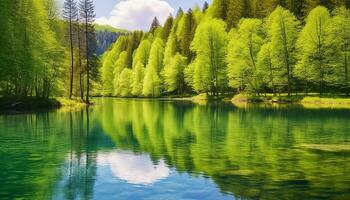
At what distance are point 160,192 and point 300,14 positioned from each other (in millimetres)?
89585

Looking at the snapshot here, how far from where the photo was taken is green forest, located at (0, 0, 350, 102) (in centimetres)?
5306

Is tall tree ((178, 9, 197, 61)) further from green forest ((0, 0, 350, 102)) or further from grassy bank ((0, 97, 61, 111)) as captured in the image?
grassy bank ((0, 97, 61, 111))

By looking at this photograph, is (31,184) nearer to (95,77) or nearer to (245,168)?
(245,168)

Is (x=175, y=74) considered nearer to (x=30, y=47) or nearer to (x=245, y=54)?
(x=245, y=54)

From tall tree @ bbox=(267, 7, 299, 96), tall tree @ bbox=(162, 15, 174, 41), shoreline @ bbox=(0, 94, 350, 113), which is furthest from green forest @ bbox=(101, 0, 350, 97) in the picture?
tall tree @ bbox=(162, 15, 174, 41)

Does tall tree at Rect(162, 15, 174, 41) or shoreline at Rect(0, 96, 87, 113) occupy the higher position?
tall tree at Rect(162, 15, 174, 41)

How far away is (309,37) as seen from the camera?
70750mm

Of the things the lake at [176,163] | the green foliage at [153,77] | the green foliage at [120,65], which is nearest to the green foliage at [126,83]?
the green foliage at [120,65]

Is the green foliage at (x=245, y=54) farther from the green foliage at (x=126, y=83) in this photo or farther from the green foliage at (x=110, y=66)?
the green foliage at (x=110, y=66)

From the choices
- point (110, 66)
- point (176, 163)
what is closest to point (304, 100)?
point (176, 163)

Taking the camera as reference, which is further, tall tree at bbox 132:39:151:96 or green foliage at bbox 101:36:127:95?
green foliage at bbox 101:36:127:95

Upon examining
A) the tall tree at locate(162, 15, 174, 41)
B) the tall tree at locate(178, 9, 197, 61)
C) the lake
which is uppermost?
the tall tree at locate(162, 15, 174, 41)

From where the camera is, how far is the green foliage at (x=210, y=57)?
8850cm

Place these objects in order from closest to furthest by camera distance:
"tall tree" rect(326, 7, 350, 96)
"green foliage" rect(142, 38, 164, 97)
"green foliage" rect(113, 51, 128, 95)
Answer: "tall tree" rect(326, 7, 350, 96)
"green foliage" rect(142, 38, 164, 97)
"green foliage" rect(113, 51, 128, 95)
